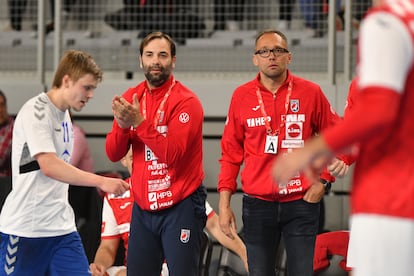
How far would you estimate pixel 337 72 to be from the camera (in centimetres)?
888

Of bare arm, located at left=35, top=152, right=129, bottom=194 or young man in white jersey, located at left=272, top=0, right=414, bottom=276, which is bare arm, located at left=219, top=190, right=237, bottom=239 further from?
young man in white jersey, located at left=272, top=0, right=414, bottom=276

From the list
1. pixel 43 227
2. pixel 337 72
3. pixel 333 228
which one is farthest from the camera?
pixel 337 72

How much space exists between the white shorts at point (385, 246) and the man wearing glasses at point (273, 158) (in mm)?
2318

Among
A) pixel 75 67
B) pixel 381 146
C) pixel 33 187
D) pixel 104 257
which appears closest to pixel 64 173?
pixel 33 187

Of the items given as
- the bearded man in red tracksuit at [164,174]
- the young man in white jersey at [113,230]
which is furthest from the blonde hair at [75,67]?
the young man in white jersey at [113,230]

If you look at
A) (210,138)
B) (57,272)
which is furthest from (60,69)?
(210,138)

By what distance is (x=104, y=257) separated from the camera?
Result: 20.8 ft

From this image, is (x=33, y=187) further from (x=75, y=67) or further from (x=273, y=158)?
(x=273, y=158)

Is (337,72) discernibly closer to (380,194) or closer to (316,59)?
(316,59)

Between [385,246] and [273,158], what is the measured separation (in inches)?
95.7

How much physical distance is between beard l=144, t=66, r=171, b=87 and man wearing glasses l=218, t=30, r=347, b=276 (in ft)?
1.55

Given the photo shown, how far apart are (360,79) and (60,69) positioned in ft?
8.51

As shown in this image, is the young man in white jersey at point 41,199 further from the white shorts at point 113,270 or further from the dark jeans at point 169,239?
the white shorts at point 113,270

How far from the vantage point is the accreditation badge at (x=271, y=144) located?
17.5ft
